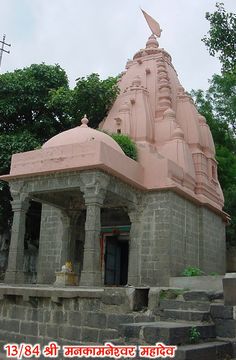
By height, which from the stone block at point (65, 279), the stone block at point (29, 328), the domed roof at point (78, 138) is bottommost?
the stone block at point (29, 328)

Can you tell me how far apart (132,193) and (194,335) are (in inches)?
289

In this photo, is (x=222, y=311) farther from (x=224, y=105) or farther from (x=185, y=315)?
(x=224, y=105)

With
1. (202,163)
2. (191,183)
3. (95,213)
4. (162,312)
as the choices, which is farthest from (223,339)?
(202,163)

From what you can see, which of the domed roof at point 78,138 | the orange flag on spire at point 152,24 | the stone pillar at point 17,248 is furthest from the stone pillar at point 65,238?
the orange flag on spire at point 152,24

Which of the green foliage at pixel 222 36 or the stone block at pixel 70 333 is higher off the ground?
the green foliage at pixel 222 36

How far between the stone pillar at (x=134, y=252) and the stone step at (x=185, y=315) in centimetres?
538

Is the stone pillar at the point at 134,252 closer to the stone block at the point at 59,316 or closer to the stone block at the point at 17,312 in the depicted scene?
the stone block at the point at 17,312

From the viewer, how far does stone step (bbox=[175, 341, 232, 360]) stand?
5.29 m

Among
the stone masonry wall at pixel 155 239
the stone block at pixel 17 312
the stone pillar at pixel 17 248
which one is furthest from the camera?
the stone masonry wall at pixel 155 239

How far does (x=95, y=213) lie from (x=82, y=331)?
3452mm

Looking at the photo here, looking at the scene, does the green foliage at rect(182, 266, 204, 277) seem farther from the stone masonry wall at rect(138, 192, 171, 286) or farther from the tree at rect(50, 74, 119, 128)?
the tree at rect(50, 74, 119, 128)

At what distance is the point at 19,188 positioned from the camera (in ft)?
42.1

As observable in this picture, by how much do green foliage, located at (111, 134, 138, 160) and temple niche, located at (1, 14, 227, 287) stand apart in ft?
0.72

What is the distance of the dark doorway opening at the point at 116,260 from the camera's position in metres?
15.4
